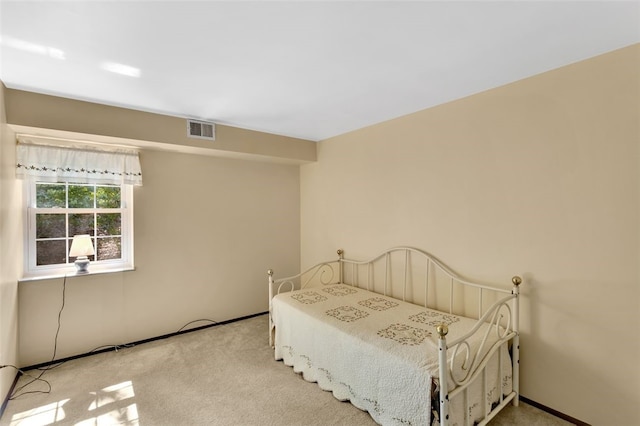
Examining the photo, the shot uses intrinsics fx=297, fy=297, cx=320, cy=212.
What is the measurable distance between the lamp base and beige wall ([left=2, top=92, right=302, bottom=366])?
8 centimetres

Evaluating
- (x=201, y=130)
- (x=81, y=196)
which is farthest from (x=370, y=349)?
(x=81, y=196)

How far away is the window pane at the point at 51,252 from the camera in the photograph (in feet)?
8.96

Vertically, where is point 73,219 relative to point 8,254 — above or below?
above

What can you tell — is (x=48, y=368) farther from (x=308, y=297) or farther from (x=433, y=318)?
(x=433, y=318)

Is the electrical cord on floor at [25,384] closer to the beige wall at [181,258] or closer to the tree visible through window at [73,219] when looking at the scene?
the beige wall at [181,258]

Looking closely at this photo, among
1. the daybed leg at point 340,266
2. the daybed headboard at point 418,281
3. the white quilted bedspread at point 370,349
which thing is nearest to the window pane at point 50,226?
the daybed headboard at point 418,281

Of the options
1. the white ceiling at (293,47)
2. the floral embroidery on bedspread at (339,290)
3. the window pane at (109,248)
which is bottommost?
the floral embroidery on bedspread at (339,290)

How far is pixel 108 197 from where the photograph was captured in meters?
3.05

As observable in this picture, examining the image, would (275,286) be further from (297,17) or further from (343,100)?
(297,17)

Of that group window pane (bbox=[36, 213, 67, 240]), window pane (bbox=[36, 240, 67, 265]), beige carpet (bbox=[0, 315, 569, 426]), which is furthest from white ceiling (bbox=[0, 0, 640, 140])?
beige carpet (bbox=[0, 315, 569, 426])

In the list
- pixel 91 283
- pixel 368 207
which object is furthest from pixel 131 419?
pixel 368 207

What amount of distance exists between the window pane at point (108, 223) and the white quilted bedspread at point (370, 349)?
1827 mm

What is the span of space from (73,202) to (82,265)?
24.2 inches

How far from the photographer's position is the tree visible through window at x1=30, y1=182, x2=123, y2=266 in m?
2.73
